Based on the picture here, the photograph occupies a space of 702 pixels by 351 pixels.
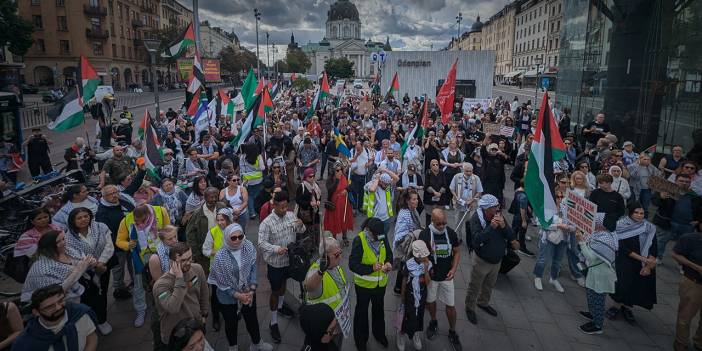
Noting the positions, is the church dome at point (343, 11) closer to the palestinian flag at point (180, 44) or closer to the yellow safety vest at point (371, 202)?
the palestinian flag at point (180, 44)

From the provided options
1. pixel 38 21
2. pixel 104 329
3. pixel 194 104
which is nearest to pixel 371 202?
pixel 104 329

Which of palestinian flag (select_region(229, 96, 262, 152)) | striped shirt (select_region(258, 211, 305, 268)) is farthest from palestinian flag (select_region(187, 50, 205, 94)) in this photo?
striped shirt (select_region(258, 211, 305, 268))

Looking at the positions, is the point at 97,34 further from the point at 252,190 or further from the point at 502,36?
the point at 502,36

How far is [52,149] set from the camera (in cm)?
1919

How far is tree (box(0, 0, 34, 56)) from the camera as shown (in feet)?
136

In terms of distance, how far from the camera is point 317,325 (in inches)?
129

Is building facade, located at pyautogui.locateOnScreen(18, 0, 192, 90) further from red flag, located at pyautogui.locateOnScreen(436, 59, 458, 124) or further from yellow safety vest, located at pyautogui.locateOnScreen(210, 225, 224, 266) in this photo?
yellow safety vest, located at pyautogui.locateOnScreen(210, 225, 224, 266)

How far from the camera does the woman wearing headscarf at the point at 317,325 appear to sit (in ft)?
10.8

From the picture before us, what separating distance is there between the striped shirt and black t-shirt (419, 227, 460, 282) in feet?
5.46

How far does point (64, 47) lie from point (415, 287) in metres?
69.1

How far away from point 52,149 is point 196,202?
676 inches

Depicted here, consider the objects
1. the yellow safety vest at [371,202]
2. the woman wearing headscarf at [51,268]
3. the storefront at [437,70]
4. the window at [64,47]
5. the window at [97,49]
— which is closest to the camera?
the woman wearing headscarf at [51,268]

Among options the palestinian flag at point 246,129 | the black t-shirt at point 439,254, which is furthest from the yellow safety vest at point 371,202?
the palestinian flag at point 246,129

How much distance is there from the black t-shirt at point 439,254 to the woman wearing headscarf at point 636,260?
246cm
